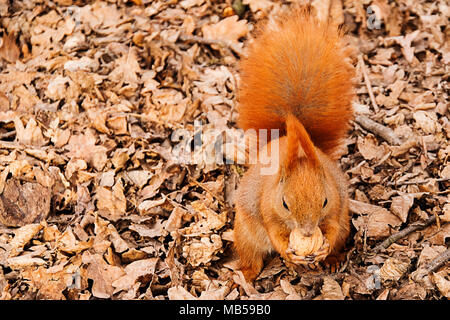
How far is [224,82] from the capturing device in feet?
13.1

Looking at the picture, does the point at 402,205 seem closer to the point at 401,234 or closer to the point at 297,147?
the point at 401,234

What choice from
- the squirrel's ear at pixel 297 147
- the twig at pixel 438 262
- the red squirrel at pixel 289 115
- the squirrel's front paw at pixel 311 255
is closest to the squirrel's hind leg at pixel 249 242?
the red squirrel at pixel 289 115

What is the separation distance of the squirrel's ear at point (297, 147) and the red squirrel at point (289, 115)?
54mm

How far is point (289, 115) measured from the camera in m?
2.66

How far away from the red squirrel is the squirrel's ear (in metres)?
0.05

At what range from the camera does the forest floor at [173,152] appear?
9.15ft

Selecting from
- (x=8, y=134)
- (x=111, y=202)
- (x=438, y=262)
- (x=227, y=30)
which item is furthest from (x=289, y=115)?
(x=8, y=134)

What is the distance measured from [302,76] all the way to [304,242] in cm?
95

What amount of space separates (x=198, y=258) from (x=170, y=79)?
5.27 feet

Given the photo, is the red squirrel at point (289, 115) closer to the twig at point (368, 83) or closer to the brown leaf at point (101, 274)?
the brown leaf at point (101, 274)

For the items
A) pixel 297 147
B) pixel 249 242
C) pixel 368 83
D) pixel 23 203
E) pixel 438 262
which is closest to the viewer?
pixel 297 147

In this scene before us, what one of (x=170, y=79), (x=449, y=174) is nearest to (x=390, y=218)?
(x=449, y=174)

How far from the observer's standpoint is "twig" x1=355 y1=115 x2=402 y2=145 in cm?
349

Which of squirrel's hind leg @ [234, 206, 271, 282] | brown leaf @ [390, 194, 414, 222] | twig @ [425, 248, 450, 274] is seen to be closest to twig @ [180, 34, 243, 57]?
squirrel's hind leg @ [234, 206, 271, 282]
